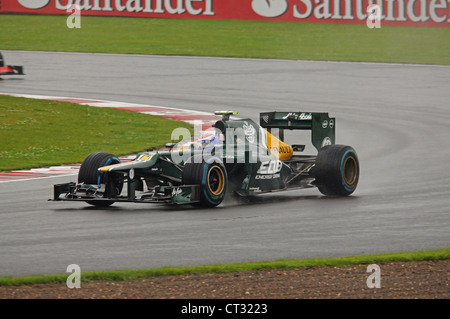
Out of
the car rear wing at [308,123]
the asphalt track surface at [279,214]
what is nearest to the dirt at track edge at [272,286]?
the asphalt track surface at [279,214]

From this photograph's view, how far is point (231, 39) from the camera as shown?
144 feet

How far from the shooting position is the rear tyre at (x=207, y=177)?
40.3 feet

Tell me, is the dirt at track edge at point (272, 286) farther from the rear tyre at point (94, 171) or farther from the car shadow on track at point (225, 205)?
the rear tyre at point (94, 171)

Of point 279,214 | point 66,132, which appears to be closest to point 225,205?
point 279,214

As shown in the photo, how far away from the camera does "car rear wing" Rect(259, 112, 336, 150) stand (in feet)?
47.4

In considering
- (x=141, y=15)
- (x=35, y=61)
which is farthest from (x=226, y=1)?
(x=35, y=61)

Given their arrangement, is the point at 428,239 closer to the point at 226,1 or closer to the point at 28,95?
the point at 28,95

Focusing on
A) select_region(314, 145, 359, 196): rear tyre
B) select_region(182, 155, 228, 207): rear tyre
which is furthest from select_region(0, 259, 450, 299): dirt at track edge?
select_region(314, 145, 359, 196): rear tyre

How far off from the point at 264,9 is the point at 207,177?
37404 mm

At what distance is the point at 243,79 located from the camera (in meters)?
31.2

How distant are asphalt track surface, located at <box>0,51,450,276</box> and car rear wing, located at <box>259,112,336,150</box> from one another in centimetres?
91

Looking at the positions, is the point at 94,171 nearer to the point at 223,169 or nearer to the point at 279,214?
the point at 223,169

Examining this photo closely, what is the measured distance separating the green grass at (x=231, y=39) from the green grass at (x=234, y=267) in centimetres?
2796
